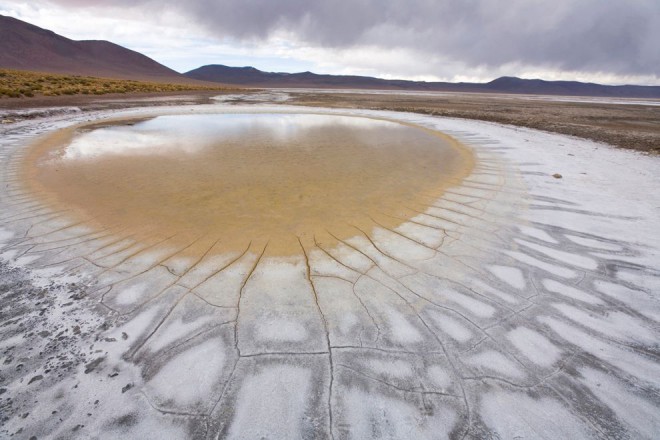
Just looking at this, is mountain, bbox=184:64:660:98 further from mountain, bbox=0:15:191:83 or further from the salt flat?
the salt flat

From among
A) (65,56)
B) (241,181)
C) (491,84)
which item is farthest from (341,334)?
(491,84)

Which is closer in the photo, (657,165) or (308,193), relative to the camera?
(308,193)

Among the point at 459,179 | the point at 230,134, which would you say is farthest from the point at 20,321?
the point at 230,134

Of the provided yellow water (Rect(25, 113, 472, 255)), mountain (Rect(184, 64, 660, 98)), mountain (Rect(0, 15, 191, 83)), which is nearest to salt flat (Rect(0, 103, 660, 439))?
yellow water (Rect(25, 113, 472, 255))

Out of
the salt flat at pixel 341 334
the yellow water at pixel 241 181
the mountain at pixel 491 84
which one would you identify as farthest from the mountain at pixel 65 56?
the salt flat at pixel 341 334

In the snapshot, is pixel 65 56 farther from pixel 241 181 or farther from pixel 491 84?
pixel 491 84

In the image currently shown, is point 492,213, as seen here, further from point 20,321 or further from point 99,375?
point 20,321
